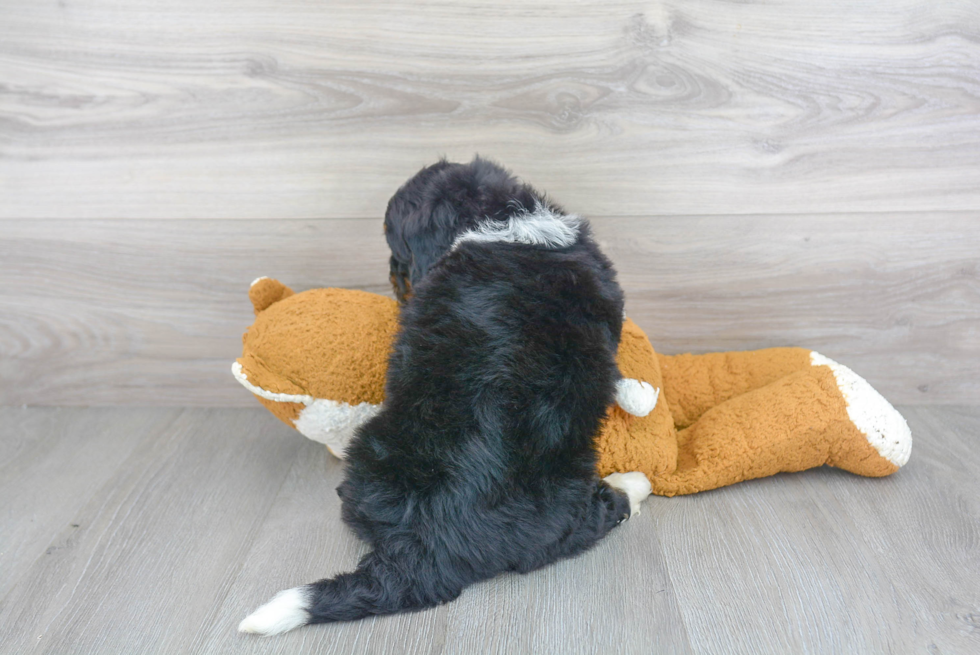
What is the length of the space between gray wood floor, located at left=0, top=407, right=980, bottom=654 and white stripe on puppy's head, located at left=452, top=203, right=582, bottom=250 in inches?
18.4

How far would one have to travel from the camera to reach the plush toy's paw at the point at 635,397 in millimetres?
1013

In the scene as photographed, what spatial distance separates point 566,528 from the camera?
932mm

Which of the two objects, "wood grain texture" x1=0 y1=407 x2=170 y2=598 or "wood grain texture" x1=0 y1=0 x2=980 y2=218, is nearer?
"wood grain texture" x1=0 y1=407 x2=170 y2=598

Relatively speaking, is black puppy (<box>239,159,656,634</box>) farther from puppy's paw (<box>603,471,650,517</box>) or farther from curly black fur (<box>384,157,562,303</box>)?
puppy's paw (<box>603,471,650,517</box>)

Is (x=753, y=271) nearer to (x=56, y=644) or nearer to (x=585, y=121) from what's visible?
(x=585, y=121)

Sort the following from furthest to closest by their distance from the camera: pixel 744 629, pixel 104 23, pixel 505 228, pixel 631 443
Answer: pixel 104 23 < pixel 631 443 < pixel 505 228 < pixel 744 629

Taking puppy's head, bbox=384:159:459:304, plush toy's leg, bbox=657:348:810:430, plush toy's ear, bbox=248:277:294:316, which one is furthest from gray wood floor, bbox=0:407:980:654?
puppy's head, bbox=384:159:459:304

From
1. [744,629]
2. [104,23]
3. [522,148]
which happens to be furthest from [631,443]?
[104,23]

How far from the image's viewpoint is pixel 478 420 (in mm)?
876

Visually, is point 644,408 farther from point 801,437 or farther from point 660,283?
point 660,283

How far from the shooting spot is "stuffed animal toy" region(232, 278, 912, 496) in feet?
3.42

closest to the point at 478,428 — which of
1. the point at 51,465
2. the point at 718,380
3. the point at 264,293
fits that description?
the point at 264,293

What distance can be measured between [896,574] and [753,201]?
2.31ft

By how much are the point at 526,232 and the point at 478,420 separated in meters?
0.28
